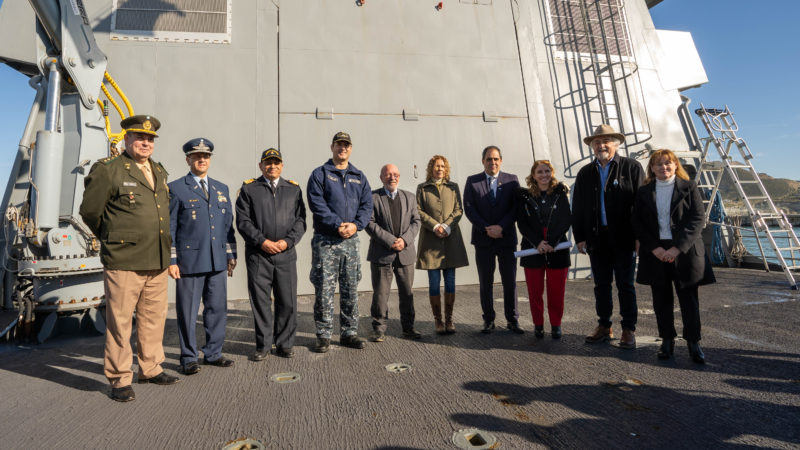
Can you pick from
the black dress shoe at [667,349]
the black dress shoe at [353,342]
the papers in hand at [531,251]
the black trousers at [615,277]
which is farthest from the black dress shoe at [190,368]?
the black dress shoe at [667,349]

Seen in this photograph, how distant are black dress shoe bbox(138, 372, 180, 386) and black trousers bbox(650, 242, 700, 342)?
3.63 metres

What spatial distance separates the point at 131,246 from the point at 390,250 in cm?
201

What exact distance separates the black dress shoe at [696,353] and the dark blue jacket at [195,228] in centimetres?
363

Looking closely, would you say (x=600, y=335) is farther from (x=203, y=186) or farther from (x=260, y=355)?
(x=203, y=186)

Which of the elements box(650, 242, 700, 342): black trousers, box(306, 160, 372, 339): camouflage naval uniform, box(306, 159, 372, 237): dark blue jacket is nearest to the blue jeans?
box(306, 160, 372, 339): camouflage naval uniform

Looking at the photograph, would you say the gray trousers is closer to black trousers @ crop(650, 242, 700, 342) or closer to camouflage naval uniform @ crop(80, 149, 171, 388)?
camouflage naval uniform @ crop(80, 149, 171, 388)

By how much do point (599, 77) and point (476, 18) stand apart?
260cm

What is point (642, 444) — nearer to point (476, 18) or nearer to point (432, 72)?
point (432, 72)

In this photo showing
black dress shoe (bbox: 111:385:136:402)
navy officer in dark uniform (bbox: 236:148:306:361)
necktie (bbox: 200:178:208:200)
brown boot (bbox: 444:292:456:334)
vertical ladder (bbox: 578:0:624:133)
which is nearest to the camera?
black dress shoe (bbox: 111:385:136:402)

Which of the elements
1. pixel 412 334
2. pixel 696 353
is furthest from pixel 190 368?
pixel 696 353

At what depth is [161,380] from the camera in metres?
2.65

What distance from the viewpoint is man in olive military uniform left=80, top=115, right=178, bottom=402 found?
96.0 inches

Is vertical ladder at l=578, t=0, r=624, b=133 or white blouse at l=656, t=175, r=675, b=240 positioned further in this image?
vertical ladder at l=578, t=0, r=624, b=133

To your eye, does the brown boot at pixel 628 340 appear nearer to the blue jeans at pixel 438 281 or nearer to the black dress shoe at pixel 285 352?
the blue jeans at pixel 438 281
